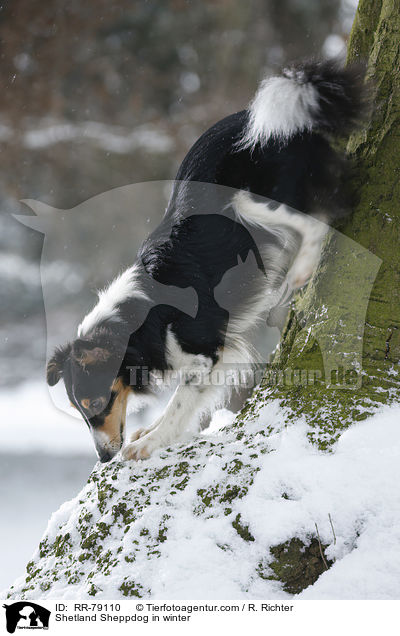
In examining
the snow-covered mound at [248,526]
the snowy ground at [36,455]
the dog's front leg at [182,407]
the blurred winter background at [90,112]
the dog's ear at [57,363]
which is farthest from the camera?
the blurred winter background at [90,112]

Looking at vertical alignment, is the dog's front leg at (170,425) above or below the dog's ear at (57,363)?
below

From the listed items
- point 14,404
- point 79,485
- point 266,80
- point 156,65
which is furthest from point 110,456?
point 156,65

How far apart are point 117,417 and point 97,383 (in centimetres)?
21

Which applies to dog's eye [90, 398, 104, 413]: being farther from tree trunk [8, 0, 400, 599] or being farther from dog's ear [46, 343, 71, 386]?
tree trunk [8, 0, 400, 599]

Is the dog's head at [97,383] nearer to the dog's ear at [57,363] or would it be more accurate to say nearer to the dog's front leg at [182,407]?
the dog's ear at [57,363]

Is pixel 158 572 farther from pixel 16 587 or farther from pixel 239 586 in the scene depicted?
pixel 16 587

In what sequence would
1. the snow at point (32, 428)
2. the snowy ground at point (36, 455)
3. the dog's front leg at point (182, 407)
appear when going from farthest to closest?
the snow at point (32, 428), the snowy ground at point (36, 455), the dog's front leg at point (182, 407)

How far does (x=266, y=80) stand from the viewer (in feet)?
8.11

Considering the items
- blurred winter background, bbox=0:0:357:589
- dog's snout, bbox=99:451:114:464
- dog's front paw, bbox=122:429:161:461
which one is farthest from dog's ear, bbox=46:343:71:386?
blurred winter background, bbox=0:0:357:589
